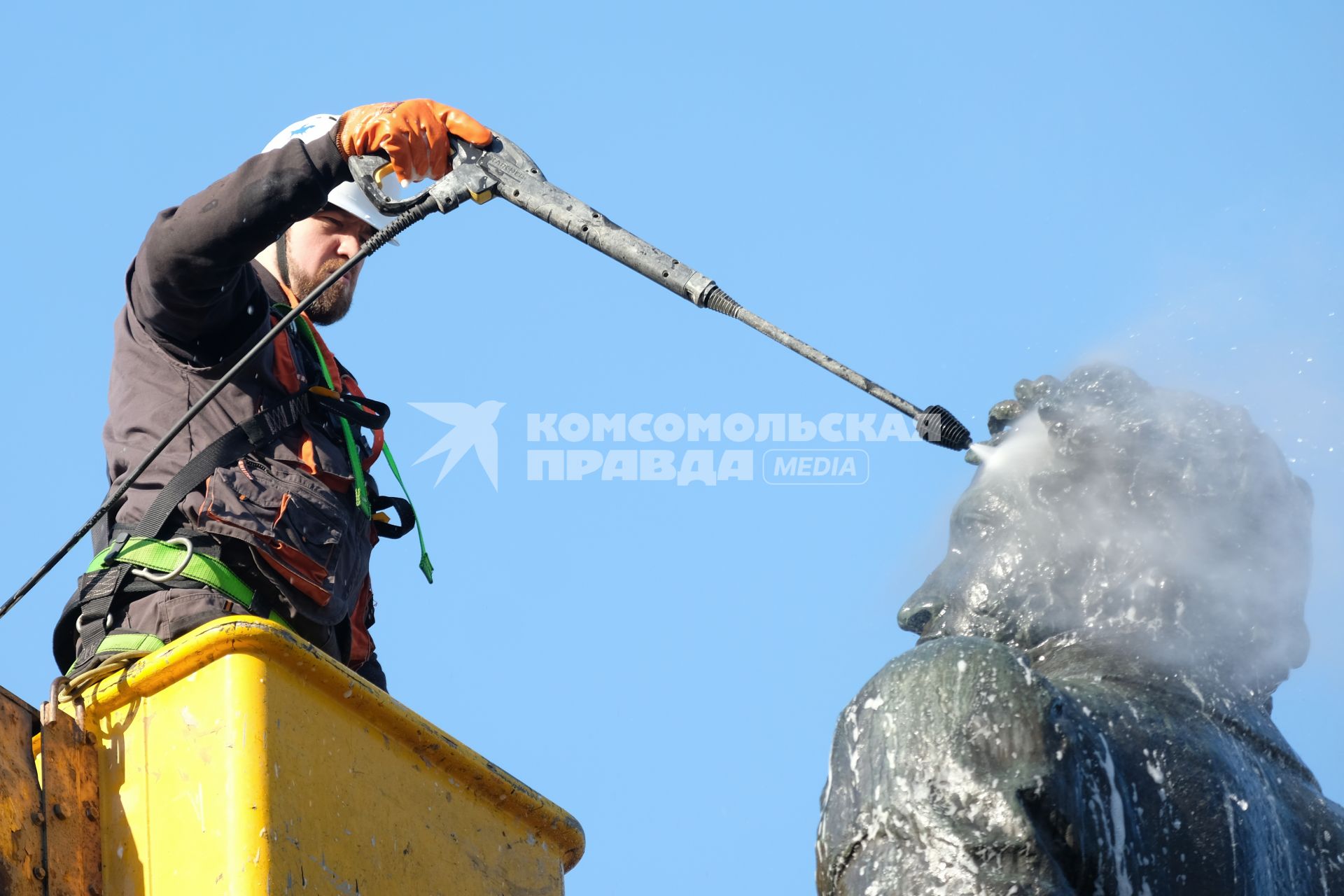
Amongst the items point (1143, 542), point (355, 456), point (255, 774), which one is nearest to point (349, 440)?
point (355, 456)

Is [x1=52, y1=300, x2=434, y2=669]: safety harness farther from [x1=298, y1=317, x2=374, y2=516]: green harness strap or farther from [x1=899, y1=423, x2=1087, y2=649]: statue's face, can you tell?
[x1=899, y1=423, x2=1087, y2=649]: statue's face

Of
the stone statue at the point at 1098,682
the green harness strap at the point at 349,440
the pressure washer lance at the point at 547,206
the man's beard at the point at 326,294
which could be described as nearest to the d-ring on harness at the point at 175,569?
the green harness strap at the point at 349,440

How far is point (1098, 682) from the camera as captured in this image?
510 cm

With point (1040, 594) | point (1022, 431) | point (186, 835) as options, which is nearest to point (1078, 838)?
point (1040, 594)

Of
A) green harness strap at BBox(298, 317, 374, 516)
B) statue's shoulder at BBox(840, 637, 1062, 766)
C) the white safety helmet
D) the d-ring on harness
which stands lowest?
statue's shoulder at BBox(840, 637, 1062, 766)

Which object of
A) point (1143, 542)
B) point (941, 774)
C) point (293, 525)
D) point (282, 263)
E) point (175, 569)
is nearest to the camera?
point (941, 774)

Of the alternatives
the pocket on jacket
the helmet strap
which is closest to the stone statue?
the pocket on jacket

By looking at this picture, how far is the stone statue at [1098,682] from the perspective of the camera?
4.50 metres

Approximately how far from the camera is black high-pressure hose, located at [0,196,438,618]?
5.84 m

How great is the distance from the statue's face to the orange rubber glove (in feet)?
6.12

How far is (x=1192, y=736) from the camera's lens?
4961mm

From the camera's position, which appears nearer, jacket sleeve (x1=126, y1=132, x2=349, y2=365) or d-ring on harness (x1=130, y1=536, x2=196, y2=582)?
d-ring on harness (x1=130, y1=536, x2=196, y2=582)

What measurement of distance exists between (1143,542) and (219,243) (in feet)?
8.81

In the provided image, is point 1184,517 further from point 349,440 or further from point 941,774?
point 349,440
